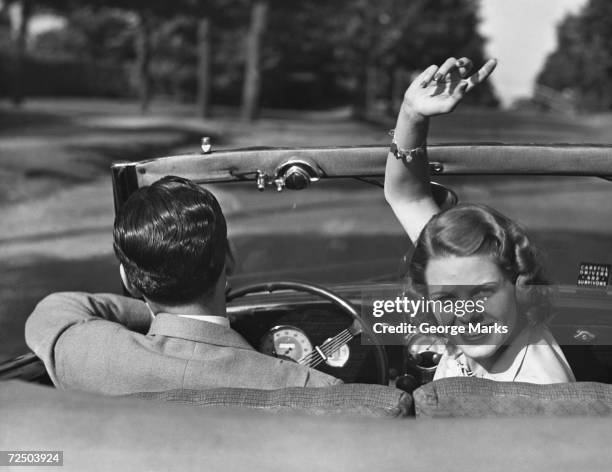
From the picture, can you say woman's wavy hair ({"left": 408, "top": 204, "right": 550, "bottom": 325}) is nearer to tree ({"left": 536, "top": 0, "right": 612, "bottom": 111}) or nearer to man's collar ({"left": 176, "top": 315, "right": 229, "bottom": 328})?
man's collar ({"left": 176, "top": 315, "right": 229, "bottom": 328})

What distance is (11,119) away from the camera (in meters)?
21.7

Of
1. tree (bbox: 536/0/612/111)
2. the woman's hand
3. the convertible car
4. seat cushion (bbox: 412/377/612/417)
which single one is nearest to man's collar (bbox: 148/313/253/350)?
the convertible car

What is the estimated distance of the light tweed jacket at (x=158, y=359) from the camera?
67.4 inches

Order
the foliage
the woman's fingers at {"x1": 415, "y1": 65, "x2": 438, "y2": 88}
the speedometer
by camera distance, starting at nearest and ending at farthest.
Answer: the woman's fingers at {"x1": 415, "y1": 65, "x2": 438, "y2": 88}
the speedometer
the foliage

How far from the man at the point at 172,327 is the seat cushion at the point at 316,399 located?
246mm

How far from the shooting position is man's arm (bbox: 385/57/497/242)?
1784 mm

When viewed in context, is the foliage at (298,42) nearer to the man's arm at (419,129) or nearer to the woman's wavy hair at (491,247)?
the man's arm at (419,129)

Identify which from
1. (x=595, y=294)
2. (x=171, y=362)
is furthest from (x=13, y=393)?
(x=595, y=294)

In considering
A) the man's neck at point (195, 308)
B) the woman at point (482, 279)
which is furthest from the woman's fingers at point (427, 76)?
the man's neck at point (195, 308)

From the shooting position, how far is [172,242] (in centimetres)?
178

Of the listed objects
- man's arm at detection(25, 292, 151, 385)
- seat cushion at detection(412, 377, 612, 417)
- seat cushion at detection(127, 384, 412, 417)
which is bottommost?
man's arm at detection(25, 292, 151, 385)

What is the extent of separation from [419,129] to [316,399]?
0.80m

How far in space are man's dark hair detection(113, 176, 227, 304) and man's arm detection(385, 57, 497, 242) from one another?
0.49 metres

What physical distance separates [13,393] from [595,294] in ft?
4.78
